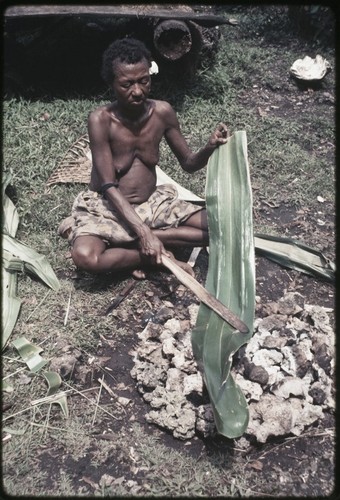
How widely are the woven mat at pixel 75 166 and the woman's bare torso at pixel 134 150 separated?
0.81 meters

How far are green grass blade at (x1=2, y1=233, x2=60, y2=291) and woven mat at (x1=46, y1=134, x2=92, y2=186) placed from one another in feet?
2.99

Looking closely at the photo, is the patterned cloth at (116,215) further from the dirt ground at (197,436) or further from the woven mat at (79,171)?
the woven mat at (79,171)

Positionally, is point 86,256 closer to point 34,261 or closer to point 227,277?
point 34,261

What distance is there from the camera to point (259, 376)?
8.64 ft

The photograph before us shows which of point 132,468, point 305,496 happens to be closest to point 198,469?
point 132,468

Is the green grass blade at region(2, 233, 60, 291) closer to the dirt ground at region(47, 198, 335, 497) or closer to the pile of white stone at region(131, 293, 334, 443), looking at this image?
the dirt ground at region(47, 198, 335, 497)

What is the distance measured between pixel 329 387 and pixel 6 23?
13.5 ft

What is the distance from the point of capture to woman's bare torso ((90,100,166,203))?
10.5ft

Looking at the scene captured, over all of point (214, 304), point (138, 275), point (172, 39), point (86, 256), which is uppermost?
point (172, 39)

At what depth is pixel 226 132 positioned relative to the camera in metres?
3.11

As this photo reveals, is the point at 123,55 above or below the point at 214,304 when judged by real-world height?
above

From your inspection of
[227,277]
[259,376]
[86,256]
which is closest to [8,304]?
[86,256]

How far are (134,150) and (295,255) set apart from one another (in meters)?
1.23

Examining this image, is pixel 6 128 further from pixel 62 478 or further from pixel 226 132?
pixel 62 478
